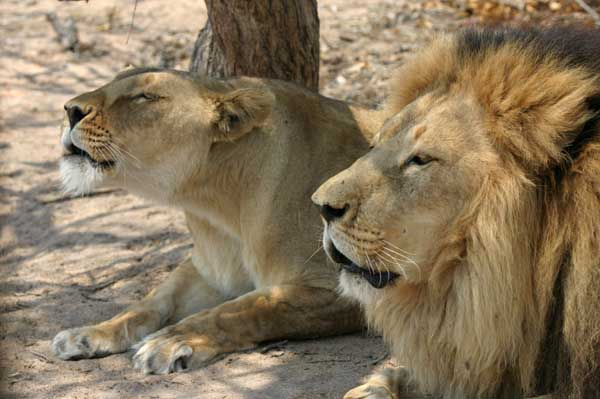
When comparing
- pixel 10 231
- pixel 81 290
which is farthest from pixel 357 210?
pixel 10 231

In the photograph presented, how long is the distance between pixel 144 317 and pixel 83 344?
1.09 feet

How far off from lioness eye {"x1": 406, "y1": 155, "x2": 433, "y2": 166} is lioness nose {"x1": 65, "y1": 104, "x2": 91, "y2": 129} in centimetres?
162

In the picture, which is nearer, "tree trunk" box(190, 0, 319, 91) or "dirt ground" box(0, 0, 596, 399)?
"dirt ground" box(0, 0, 596, 399)

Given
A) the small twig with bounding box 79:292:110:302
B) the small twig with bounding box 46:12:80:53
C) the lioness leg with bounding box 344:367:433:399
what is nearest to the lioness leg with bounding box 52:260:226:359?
the small twig with bounding box 79:292:110:302

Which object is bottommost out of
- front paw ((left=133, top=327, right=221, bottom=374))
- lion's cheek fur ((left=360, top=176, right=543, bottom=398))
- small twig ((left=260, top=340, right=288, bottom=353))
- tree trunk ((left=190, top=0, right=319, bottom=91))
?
small twig ((left=260, top=340, right=288, bottom=353))

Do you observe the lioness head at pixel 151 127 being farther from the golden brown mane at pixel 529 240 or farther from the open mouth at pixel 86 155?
the golden brown mane at pixel 529 240

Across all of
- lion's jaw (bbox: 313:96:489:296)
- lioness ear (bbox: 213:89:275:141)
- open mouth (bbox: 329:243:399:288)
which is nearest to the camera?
lion's jaw (bbox: 313:96:489:296)

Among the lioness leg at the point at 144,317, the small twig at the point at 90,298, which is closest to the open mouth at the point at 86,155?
the lioness leg at the point at 144,317

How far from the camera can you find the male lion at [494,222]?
2.74 metres

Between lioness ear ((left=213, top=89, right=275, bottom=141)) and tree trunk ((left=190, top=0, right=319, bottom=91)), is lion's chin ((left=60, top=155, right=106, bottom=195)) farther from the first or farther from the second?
tree trunk ((left=190, top=0, right=319, bottom=91))

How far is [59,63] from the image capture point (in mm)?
7660

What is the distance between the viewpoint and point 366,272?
3.00 meters

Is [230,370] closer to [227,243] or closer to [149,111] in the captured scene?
[227,243]

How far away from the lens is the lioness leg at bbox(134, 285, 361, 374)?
390 centimetres
